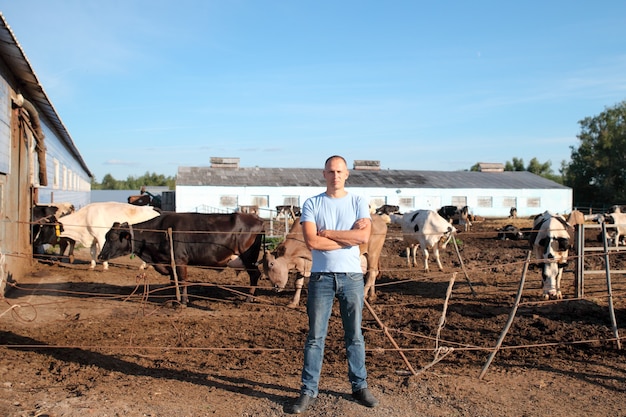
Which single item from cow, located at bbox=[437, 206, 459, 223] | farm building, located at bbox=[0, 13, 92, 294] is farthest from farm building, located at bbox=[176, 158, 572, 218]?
farm building, located at bbox=[0, 13, 92, 294]

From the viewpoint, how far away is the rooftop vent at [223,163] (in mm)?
47513

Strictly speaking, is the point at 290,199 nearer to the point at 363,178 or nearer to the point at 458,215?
the point at 363,178

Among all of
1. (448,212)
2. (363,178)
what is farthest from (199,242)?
(363,178)

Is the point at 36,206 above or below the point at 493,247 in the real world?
above

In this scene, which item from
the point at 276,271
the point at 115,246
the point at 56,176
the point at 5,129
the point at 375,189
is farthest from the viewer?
the point at 375,189

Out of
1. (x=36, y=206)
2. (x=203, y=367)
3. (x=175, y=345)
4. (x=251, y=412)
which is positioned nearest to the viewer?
(x=251, y=412)

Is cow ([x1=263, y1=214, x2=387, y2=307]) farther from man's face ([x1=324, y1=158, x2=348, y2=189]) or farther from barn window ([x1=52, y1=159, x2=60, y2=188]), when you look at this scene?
barn window ([x1=52, y1=159, x2=60, y2=188])

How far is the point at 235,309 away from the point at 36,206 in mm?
7341

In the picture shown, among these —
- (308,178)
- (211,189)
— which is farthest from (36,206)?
(308,178)

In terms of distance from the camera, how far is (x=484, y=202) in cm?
4650

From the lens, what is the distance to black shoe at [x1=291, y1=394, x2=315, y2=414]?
4.67 meters

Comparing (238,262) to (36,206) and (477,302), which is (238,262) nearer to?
(477,302)

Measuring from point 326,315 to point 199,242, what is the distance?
21.0 ft

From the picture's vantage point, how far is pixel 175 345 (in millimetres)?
7070
